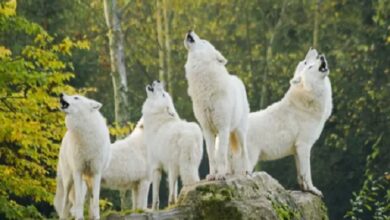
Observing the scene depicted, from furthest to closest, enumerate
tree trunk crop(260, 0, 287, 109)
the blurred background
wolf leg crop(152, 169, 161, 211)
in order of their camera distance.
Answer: tree trunk crop(260, 0, 287, 109)
the blurred background
wolf leg crop(152, 169, 161, 211)

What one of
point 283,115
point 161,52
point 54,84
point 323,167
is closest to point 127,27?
point 161,52

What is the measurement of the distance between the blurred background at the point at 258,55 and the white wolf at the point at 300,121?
6357mm

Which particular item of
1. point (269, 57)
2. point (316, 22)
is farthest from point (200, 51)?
point (269, 57)

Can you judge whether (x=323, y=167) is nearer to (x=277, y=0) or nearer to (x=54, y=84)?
(x=277, y=0)

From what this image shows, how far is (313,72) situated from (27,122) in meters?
5.44

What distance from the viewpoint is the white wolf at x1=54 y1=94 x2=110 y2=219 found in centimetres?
1524

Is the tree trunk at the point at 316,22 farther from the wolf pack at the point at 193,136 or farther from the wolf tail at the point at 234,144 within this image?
the wolf tail at the point at 234,144

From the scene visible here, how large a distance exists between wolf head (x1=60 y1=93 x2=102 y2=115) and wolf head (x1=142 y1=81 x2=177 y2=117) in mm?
1756

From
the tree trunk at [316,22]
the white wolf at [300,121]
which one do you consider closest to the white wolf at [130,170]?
the white wolf at [300,121]

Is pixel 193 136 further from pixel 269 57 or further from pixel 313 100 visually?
Result: pixel 269 57

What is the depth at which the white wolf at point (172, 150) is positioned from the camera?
16.3 metres

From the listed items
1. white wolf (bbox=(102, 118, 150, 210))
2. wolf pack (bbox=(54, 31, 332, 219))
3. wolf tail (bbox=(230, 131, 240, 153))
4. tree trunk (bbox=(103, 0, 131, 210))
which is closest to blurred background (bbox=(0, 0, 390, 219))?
tree trunk (bbox=(103, 0, 131, 210))

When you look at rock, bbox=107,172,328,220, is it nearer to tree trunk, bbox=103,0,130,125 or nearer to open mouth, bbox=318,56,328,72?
open mouth, bbox=318,56,328,72

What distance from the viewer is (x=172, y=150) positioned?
1641 centimetres
